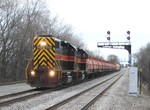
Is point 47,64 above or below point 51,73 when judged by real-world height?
above

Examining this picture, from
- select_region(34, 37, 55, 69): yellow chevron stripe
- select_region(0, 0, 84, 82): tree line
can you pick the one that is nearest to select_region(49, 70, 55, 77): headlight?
select_region(34, 37, 55, 69): yellow chevron stripe

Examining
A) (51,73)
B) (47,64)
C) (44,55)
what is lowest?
(51,73)

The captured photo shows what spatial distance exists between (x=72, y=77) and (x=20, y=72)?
17290mm

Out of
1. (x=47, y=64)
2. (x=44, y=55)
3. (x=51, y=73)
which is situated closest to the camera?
(x=51, y=73)

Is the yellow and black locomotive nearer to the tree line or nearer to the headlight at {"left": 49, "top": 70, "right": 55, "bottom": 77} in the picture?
the headlight at {"left": 49, "top": 70, "right": 55, "bottom": 77}

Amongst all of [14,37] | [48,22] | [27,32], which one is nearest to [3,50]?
[14,37]

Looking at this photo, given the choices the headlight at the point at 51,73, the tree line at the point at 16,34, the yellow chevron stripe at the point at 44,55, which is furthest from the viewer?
the tree line at the point at 16,34

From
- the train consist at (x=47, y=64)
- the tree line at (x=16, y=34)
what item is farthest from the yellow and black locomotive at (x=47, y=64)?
the tree line at (x=16, y=34)

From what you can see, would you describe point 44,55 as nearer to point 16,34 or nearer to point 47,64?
point 47,64

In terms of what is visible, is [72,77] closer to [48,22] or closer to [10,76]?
[10,76]

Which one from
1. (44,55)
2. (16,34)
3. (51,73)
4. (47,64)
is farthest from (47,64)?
(16,34)

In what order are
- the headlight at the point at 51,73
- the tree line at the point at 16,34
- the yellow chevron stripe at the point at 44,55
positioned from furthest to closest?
1. the tree line at the point at 16,34
2. the yellow chevron stripe at the point at 44,55
3. the headlight at the point at 51,73

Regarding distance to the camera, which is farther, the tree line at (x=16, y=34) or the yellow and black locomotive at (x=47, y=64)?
the tree line at (x=16, y=34)

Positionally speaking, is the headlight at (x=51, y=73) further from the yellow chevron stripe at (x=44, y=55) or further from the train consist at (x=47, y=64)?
the yellow chevron stripe at (x=44, y=55)
